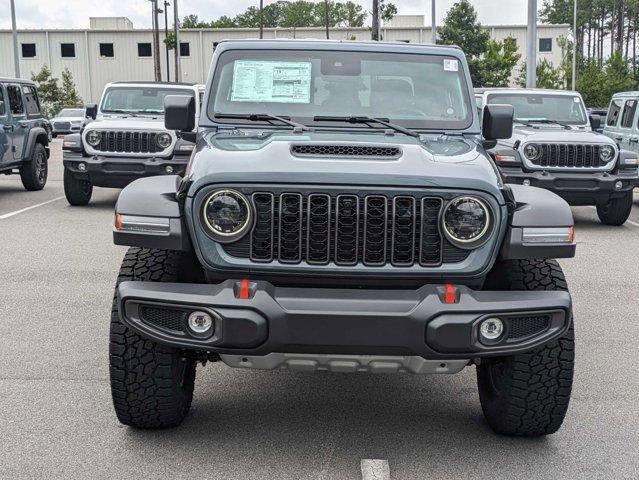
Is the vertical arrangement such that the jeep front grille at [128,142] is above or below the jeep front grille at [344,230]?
below

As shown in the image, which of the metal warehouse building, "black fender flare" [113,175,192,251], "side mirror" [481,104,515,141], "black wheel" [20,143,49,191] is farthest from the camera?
the metal warehouse building

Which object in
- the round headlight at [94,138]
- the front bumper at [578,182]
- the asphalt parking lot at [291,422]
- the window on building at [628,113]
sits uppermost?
the window on building at [628,113]

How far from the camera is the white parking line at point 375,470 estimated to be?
4.19 m

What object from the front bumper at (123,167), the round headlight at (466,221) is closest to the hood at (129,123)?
the front bumper at (123,167)

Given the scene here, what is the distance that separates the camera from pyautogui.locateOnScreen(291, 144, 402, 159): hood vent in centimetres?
447

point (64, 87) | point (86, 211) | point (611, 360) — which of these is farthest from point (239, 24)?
point (611, 360)

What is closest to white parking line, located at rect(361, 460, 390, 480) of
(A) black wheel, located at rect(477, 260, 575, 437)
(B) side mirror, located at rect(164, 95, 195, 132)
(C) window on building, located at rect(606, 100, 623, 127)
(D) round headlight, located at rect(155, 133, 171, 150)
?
(A) black wheel, located at rect(477, 260, 575, 437)

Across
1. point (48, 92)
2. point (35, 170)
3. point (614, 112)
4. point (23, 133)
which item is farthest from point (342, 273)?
point (48, 92)

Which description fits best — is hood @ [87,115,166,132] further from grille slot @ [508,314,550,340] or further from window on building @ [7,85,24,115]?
grille slot @ [508,314,550,340]

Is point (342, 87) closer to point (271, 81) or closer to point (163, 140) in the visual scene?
point (271, 81)

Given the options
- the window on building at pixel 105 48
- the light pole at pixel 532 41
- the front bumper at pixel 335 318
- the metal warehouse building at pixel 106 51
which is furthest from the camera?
the window on building at pixel 105 48

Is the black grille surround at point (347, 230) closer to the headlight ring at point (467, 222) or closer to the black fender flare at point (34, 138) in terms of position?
the headlight ring at point (467, 222)

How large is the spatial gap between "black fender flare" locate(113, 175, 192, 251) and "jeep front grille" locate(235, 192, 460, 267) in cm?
24

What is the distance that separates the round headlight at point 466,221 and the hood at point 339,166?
7cm
